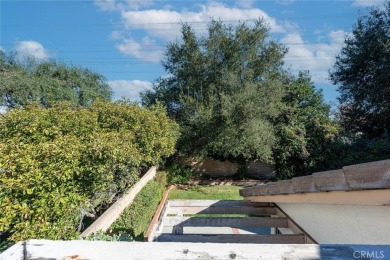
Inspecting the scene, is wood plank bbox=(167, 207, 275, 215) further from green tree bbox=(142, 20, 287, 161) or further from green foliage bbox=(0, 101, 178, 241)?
green tree bbox=(142, 20, 287, 161)

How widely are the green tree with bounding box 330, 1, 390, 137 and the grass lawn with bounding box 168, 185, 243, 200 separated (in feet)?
28.3

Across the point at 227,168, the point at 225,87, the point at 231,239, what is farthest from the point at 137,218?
the point at 227,168

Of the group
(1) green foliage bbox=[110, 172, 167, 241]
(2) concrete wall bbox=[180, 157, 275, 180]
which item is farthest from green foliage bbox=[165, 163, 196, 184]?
(1) green foliage bbox=[110, 172, 167, 241]

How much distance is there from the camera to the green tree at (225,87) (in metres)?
13.7

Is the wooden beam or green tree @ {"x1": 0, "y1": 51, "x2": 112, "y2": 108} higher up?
green tree @ {"x1": 0, "y1": 51, "x2": 112, "y2": 108}

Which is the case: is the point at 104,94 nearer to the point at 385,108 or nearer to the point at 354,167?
the point at 385,108

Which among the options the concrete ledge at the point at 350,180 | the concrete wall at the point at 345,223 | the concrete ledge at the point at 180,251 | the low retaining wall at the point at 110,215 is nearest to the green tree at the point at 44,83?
the low retaining wall at the point at 110,215

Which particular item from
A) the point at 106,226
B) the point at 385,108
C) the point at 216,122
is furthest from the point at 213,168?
the point at 106,226

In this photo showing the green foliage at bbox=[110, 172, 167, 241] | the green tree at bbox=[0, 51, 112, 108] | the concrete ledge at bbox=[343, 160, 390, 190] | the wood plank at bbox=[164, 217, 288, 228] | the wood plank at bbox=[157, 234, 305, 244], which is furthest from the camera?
the green tree at bbox=[0, 51, 112, 108]

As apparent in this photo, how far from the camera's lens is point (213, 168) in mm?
16812

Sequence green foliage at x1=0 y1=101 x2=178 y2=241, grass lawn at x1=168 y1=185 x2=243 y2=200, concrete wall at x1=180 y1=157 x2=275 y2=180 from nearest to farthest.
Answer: green foliage at x1=0 y1=101 x2=178 y2=241 < grass lawn at x1=168 y1=185 x2=243 y2=200 < concrete wall at x1=180 y1=157 x2=275 y2=180

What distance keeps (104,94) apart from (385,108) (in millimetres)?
22535

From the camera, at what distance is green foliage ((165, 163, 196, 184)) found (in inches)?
594

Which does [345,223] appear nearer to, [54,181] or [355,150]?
[54,181]
